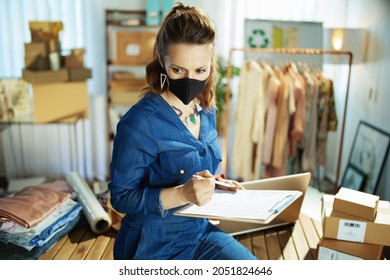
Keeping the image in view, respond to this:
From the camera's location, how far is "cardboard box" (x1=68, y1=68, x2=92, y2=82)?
2.52 meters

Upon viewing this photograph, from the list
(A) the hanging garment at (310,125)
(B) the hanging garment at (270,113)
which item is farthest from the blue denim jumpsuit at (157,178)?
(A) the hanging garment at (310,125)

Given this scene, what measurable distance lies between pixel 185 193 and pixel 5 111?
2.00 meters

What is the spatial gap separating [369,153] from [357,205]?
4.03 ft

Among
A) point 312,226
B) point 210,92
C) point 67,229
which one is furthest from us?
point 312,226

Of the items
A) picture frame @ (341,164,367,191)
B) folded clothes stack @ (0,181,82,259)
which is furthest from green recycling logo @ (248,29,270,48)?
folded clothes stack @ (0,181,82,259)

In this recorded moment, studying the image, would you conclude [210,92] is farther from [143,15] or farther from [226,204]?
[143,15]

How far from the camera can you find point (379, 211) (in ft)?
4.56

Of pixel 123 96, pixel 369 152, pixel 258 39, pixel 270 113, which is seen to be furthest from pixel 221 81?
pixel 369 152

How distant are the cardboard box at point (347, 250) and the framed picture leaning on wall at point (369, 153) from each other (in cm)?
104

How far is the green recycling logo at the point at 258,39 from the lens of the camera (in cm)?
243

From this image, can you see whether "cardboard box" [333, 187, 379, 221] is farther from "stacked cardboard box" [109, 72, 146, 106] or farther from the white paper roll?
"stacked cardboard box" [109, 72, 146, 106]

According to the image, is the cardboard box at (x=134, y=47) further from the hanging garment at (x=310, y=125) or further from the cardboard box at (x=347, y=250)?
the cardboard box at (x=347, y=250)

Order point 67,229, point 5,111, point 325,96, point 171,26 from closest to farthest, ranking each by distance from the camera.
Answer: point 171,26 → point 67,229 → point 325,96 → point 5,111
